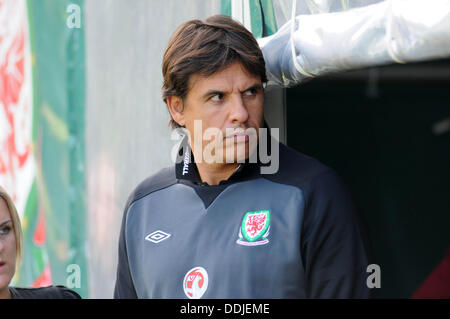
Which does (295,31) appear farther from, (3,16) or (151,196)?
(3,16)

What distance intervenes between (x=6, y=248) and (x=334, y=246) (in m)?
1.29

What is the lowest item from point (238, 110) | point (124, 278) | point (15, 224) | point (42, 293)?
point (42, 293)

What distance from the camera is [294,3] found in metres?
2.59

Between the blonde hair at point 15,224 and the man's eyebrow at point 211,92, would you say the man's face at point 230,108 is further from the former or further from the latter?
the blonde hair at point 15,224

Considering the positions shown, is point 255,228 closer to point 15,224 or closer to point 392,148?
point 15,224

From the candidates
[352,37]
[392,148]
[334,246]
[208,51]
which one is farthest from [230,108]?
[392,148]

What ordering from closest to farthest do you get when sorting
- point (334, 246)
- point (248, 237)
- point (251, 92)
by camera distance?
point (334, 246) < point (248, 237) < point (251, 92)

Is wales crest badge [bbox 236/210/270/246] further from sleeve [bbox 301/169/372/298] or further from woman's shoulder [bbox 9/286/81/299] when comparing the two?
woman's shoulder [bbox 9/286/81/299]

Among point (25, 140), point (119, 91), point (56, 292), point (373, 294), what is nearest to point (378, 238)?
point (25, 140)

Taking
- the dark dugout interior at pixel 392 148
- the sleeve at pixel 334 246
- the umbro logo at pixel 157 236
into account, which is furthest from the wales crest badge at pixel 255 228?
the dark dugout interior at pixel 392 148

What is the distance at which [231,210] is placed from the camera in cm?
244

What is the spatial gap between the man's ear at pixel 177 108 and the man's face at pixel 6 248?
2.59 feet

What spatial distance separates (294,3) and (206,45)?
37 cm

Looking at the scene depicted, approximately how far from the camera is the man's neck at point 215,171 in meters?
2.52
